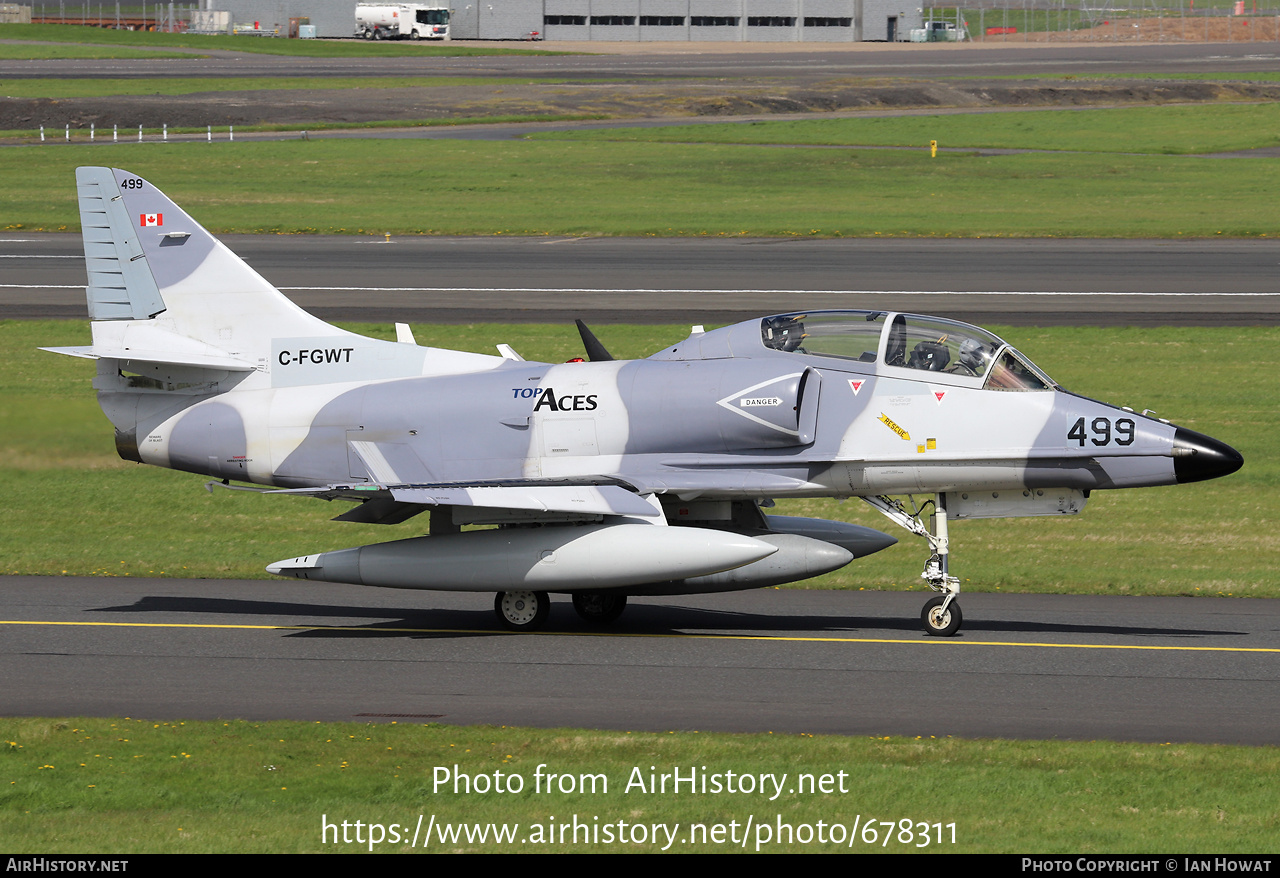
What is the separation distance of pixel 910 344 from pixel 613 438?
11.4 feet

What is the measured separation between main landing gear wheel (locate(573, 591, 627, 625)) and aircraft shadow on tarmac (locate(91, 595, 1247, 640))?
121 millimetres

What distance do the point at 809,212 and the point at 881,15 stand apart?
93.2 metres

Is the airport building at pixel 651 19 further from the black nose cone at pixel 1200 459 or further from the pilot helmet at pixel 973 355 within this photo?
the black nose cone at pixel 1200 459

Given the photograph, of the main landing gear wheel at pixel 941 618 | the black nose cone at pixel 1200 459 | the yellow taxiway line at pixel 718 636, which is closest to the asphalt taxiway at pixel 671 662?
the yellow taxiway line at pixel 718 636

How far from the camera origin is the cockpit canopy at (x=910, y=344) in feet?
52.5

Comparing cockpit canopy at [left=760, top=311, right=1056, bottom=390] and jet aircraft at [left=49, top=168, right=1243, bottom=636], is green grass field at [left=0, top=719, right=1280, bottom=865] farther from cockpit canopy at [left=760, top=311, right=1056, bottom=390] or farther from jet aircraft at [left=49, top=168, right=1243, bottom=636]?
cockpit canopy at [left=760, top=311, right=1056, bottom=390]

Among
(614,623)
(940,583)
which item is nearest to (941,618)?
(940,583)

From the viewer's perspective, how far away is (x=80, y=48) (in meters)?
116

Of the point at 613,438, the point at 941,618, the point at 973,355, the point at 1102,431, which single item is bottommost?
the point at 941,618

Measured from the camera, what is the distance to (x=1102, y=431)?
15523 millimetres

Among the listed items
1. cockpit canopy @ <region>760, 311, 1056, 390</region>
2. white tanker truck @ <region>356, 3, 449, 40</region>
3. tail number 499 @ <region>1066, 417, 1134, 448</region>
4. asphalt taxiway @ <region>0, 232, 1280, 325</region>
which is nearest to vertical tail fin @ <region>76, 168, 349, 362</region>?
cockpit canopy @ <region>760, 311, 1056, 390</region>

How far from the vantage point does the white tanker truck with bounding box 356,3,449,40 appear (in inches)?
5192

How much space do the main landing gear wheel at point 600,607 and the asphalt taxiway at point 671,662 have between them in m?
0.22

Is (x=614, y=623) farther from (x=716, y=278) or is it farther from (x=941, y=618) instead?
(x=716, y=278)
